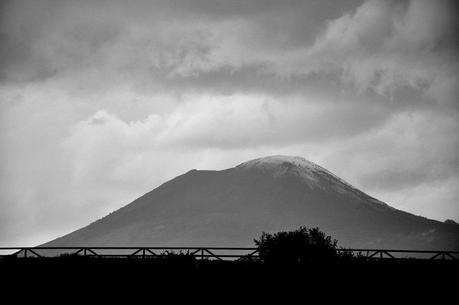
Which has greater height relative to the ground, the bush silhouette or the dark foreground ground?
the bush silhouette

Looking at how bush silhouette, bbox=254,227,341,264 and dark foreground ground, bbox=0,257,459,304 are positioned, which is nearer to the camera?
dark foreground ground, bbox=0,257,459,304

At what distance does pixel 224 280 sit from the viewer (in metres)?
46.4

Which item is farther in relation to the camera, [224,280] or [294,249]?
[294,249]

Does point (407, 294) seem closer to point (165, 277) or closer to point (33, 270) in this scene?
point (165, 277)

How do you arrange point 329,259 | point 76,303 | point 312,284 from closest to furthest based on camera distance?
point 76,303
point 312,284
point 329,259

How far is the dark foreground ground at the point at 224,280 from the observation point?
44.7m

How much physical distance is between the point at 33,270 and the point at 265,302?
14.2m

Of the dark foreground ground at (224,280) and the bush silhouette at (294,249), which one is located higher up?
the bush silhouette at (294,249)

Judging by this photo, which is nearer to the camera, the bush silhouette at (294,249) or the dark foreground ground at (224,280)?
the dark foreground ground at (224,280)

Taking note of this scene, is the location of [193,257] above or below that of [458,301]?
above

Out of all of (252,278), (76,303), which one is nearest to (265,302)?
(252,278)

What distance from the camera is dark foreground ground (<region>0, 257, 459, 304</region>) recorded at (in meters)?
44.7

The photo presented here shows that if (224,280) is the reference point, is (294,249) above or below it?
above

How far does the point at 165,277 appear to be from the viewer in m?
46.6
